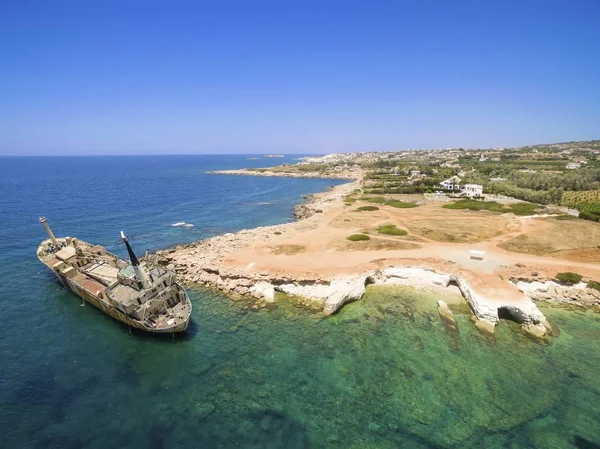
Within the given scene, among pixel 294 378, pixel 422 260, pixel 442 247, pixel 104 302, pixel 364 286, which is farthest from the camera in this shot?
pixel 442 247

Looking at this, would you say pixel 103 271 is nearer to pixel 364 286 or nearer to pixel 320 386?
pixel 320 386

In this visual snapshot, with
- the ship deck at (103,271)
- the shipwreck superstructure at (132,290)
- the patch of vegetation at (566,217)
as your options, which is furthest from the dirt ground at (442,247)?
the ship deck at (103,271)

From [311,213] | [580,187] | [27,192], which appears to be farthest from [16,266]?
[580,187]

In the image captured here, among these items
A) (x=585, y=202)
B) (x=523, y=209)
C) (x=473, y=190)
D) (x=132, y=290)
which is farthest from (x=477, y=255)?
(x=473, y=190)

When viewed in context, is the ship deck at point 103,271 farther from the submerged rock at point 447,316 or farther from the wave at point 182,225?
the submerged rock at point 447,316

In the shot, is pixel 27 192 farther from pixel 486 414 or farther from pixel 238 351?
pixel 486 414

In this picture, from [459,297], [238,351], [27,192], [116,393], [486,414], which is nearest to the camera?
[486,414]

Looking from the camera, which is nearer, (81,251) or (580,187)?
(81,251)
